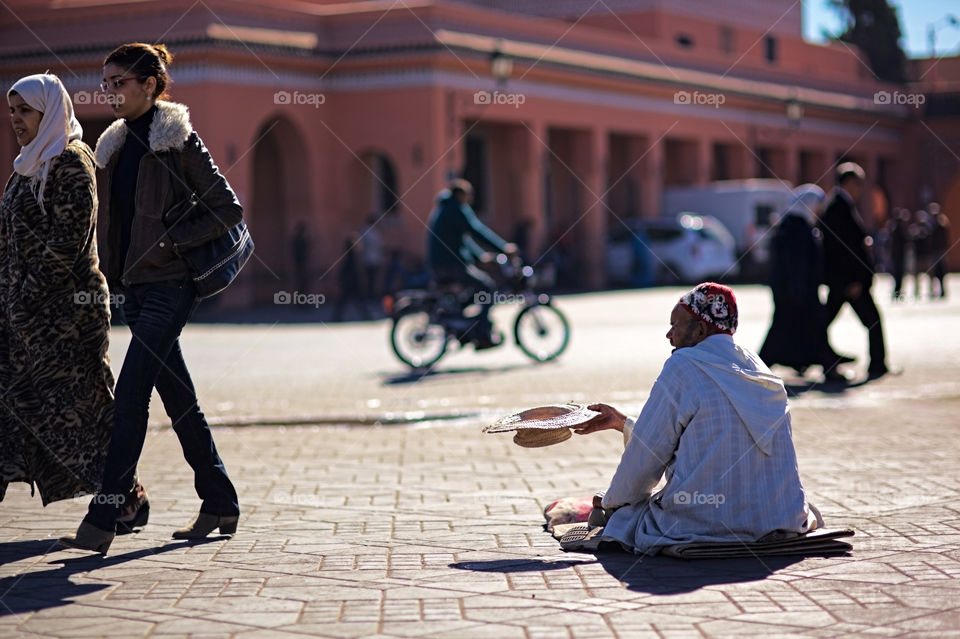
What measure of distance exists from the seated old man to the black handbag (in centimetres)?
177

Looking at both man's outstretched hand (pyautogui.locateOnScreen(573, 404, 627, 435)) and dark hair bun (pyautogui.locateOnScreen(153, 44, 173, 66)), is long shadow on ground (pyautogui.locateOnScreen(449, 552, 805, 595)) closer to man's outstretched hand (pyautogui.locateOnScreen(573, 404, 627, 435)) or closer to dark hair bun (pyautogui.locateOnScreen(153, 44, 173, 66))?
man's outstretched hand (pyautogui.locateOnScreen(573, 404, 627, 435))

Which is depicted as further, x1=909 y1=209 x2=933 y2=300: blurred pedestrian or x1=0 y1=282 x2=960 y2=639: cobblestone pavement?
x1=909 y1=209 x2=933 y2=300: blurred pedestrian

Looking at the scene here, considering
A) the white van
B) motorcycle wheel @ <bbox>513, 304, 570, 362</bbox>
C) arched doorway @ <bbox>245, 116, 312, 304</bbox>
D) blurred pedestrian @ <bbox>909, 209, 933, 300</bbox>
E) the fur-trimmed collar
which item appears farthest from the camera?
the white van

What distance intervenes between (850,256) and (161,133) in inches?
320

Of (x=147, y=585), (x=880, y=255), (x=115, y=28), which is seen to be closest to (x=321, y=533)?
(x=147, y=585)

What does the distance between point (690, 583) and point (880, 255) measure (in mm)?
35349

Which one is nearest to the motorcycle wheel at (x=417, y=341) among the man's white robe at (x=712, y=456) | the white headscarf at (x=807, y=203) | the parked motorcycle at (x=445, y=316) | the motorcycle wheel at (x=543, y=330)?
the parked motorcycle at (x=445, y=316)

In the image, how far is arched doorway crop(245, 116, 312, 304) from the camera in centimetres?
2925

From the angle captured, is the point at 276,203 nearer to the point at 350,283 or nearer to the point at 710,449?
the point at 350,283

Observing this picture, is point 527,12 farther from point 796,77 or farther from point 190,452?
point 190,452

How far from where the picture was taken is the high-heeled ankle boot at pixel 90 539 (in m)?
5.56

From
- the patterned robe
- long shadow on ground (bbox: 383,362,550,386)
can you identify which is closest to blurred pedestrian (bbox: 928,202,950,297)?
long shadow on ground (bbox: 383,362,550,386)

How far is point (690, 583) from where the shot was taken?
198 inches

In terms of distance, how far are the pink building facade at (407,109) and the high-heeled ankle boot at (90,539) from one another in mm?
20941
